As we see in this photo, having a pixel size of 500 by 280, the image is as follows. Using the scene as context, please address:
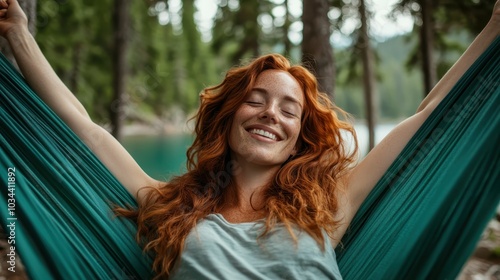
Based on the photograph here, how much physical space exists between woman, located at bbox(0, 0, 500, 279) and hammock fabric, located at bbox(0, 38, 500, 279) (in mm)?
55

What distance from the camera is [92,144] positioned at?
1.61 m

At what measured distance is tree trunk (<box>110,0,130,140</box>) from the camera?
6273 millimetres

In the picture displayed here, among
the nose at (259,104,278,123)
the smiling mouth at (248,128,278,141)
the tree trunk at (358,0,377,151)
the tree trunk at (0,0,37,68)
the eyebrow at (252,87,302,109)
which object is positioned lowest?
the tree trunk at (358,0,377,151)

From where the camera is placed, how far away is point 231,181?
1.57 metres

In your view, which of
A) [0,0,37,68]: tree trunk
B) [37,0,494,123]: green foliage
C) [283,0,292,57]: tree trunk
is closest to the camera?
[0,0,37,68]: tree trunk

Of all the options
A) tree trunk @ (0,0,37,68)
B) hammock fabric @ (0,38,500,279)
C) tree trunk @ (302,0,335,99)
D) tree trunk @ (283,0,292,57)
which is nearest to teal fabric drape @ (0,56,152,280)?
hammock fabric @ (0,38,500,279)

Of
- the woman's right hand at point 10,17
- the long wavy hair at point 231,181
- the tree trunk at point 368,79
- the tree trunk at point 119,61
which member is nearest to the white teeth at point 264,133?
the long wavy hair at point 231,181

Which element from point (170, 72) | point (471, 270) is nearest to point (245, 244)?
point (471, 270)

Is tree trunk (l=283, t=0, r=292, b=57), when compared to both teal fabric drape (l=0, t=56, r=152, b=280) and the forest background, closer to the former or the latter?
the forest background

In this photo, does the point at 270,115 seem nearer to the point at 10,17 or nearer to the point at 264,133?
the point at 264,133

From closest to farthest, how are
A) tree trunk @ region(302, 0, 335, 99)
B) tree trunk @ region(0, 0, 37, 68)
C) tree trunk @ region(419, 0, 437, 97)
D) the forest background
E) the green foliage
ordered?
tree trunk @ region(0, 0, 37, 68)
tree trunk @ region(302, 0, 335, 99)
the forest background
tree trunk @ region(419, 0, 437, 97)
the green foliage

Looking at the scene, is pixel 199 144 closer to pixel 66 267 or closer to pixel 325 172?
pixel 325 172

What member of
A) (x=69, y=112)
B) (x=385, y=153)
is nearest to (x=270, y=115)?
(x=385, y=153)

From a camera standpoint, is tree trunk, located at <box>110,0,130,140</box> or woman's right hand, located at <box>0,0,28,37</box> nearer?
woman's right hand, located at <box>0,0,28,37</box>
